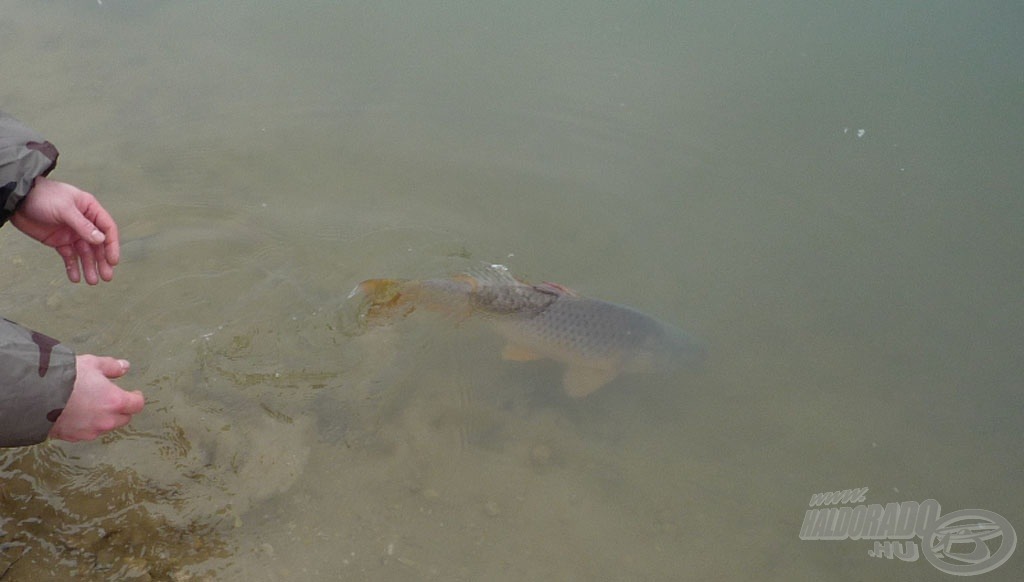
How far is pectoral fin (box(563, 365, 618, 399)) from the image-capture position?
146 inches

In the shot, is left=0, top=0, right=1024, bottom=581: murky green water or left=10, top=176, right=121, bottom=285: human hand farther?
left=0, top=0, right=1024, bottom=581: murky green water

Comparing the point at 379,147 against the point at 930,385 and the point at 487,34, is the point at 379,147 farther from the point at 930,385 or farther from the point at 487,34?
the point at 930,385

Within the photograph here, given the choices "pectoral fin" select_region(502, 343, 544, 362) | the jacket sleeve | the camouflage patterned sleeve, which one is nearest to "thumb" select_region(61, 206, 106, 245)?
the jacket sleeve

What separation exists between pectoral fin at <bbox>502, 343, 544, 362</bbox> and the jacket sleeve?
2.16 m

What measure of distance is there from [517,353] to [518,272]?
2.14 feet

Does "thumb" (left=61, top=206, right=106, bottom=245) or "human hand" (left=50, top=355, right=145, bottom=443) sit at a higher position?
"thumb" (left=61, top=206, right=106, bottom=245)

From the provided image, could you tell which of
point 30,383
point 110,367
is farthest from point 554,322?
point 30,383

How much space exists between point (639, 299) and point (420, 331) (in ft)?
4.41

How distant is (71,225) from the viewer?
2.23m

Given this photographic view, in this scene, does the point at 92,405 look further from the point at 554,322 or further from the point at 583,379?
the point at 583,379

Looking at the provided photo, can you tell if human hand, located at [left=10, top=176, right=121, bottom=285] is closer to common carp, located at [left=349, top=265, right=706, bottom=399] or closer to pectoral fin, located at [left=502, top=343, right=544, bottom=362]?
common carp, located at [left=349, top=265, right=706, bottom=399]

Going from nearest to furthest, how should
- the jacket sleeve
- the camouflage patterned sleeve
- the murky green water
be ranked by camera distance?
the camouflage patterned sleeve
the jacket sleeve
the murky green water

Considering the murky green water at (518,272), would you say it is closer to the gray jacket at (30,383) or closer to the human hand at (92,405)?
the human hand at (92,405)

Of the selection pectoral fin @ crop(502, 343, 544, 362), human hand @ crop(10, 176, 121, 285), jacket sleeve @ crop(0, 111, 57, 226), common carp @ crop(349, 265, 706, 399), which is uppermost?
jacket sleeve @ crop(0, 111, 57, 226)
